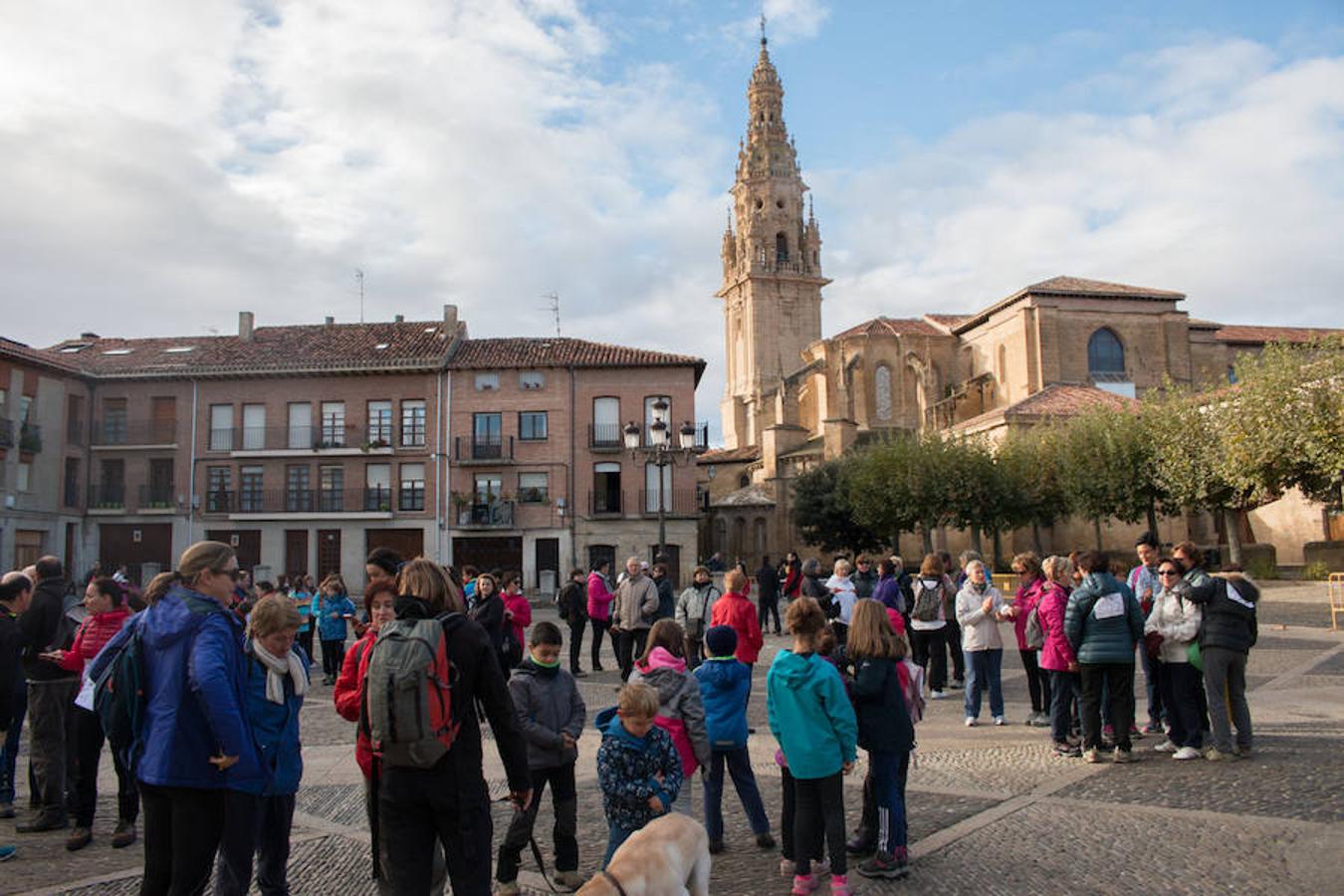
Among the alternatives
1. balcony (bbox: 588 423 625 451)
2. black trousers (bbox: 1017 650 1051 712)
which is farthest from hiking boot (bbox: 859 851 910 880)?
balcony (bbox: 588 423 625 451)

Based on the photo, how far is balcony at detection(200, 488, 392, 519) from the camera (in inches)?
1442

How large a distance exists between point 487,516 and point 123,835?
30.2 metres

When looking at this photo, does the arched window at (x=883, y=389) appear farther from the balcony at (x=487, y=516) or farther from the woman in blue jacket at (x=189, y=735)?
the woman in blue jacket at (x=189, y=735)

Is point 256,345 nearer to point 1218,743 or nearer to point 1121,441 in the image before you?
point 1121,441

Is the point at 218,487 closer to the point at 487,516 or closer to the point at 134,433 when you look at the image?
the point at 134,433

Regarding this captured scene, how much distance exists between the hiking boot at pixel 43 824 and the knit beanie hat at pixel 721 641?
181 inches

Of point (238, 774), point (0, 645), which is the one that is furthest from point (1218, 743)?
point (0, 645)

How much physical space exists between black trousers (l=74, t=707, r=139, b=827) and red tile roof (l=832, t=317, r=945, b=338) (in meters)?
55.8

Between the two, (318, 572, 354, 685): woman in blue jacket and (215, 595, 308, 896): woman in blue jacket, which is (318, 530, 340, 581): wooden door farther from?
(215, 595, 308, 896): woman in blue jacket

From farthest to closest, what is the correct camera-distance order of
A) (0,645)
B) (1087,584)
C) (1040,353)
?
1. (1040,353)
2. (1087,584)
3. (0,645)

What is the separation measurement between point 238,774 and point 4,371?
35435 mm

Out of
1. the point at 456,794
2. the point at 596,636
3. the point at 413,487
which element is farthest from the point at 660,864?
the point at 413,487

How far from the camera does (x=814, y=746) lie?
204 inches

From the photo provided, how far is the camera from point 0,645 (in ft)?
22.4
